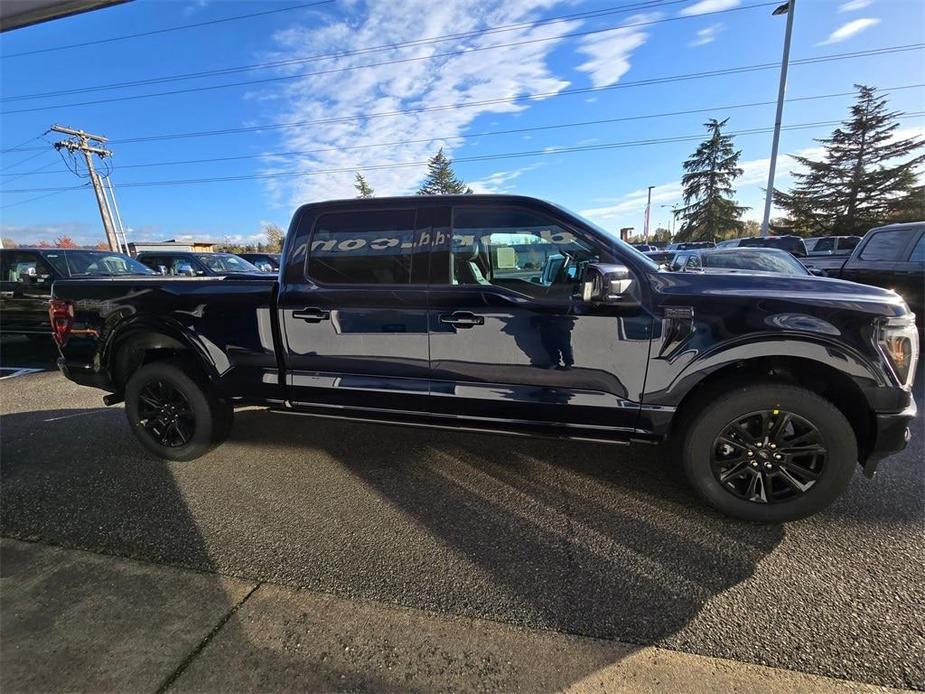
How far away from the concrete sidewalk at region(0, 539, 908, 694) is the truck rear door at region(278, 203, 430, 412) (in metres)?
1.36

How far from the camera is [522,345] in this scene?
111 inches

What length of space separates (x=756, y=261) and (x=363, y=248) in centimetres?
708

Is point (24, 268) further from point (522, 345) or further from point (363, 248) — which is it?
point (522, 345)

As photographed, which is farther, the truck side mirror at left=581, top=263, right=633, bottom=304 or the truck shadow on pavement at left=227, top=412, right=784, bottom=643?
the truck side mirror at left=581, top=263, right=633, bottom=304

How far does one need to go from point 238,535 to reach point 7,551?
51.3 inches

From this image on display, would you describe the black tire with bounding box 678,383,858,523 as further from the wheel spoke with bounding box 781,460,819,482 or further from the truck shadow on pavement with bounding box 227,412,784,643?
the truck shadow on pavement with bounding box 227,412,784,643

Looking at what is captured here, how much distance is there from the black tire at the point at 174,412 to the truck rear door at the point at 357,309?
0.81 meters

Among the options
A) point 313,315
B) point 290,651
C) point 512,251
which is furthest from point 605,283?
point 290,651

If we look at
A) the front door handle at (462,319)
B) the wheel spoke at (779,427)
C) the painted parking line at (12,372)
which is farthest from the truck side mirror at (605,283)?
the painted parking line at (12,372)

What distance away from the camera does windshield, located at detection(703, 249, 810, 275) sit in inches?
286

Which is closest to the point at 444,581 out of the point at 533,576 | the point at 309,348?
the point at 533,576

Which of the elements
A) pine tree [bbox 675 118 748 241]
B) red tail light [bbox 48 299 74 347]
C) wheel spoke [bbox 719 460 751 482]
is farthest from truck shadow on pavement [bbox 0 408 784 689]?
pine tree [bbox 675 118 748 241]

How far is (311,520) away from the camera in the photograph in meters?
2.85

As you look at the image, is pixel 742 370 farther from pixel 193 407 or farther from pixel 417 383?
pixel 193 407
